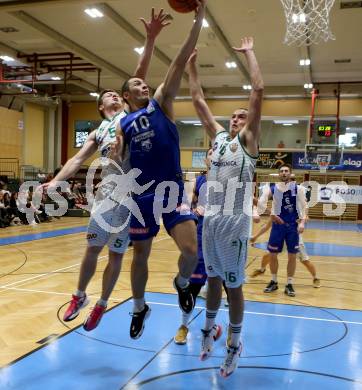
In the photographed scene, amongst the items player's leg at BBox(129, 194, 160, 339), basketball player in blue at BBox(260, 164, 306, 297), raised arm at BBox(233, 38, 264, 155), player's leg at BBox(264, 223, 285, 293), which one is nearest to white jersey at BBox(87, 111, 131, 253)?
player's leg at BBox(129, 194, 160, 339)

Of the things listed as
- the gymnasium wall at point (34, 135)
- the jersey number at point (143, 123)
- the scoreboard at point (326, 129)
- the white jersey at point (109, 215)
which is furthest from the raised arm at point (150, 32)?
the gymnasium wall at point (34, 135)

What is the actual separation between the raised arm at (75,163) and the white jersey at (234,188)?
115 cm

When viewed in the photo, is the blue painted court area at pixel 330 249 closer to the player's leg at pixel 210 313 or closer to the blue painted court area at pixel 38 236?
the blue painted court area at pixel 38 236

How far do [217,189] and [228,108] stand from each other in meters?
20.3

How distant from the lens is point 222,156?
12.2 feet

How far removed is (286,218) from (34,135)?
19863mm

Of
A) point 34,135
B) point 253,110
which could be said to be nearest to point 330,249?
point 253,110

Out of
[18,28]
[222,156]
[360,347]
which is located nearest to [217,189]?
[222,156]

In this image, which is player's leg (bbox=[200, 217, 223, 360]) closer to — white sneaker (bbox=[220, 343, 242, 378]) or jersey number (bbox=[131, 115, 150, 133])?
white sneaker (bbox=[220, 343, 242, 378])

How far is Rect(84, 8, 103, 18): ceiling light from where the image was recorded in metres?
12.8

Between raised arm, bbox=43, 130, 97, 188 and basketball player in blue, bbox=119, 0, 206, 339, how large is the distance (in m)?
0.53

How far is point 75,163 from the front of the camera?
153 inches

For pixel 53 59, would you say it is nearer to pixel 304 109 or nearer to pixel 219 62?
pixel 219 62

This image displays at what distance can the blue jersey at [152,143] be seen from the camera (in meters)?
3.54
